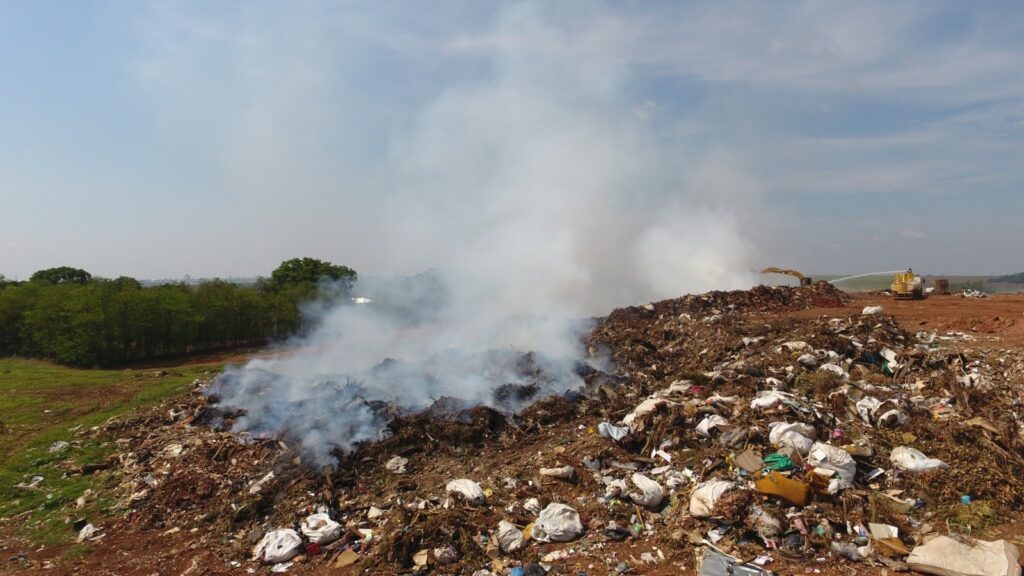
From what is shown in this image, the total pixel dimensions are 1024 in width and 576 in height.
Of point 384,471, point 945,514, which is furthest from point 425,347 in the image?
point 945,514

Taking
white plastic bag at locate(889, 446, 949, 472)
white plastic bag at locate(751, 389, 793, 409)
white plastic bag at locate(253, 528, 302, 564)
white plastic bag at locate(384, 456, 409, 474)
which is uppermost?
white plastic bag at locate(751, 389, 793, 409)

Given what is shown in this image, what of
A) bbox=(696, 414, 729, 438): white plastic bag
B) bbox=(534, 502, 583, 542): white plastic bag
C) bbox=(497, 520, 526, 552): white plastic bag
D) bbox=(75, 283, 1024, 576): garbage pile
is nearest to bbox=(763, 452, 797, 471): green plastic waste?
bbox=(75, 283, 1024, 576): garbage pile

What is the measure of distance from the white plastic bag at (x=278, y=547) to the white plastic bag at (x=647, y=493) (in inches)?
147

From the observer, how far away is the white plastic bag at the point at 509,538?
17.3 ft

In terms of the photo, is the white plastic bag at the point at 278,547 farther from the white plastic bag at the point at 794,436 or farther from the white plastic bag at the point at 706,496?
the white plastic bag at the point at 794,436

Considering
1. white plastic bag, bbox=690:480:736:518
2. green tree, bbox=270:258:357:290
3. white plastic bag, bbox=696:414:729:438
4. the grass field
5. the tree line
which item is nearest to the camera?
white plastic bag, bbox=690:480:736:518

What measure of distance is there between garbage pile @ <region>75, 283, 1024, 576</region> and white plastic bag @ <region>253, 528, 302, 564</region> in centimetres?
2

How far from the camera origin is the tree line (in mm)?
20484

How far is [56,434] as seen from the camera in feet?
31.9

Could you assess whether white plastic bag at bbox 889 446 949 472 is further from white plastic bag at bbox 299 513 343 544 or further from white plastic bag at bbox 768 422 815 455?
white plastic bag at bbox 299 513 343 544

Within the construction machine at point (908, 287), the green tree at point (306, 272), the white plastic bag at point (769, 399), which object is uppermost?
the green tree at point (306, 272)

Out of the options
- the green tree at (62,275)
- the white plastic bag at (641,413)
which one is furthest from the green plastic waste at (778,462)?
the green tree at (62,275)

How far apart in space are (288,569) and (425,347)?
10079 millimetres

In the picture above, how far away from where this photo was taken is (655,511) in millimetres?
5684
